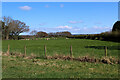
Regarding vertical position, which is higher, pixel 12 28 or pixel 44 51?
pixel 12 28

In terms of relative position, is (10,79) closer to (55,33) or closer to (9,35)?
(9,35)

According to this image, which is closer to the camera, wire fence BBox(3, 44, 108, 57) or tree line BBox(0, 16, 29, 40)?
wire fence BBox(3, 44, 108, 57)

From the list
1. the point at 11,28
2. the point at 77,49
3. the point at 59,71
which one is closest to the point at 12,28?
the point at 11,28

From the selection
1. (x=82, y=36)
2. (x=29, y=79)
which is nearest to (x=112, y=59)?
(x=29, y=79)

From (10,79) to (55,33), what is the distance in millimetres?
101414

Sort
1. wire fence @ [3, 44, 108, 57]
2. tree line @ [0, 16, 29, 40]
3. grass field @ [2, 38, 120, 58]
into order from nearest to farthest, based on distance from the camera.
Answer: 1. wire fence @ [3, 44, 108, 57]
2. grass field @ [2, 38, 120, 58]
3. tree line @ [0, 16, 29, 40]

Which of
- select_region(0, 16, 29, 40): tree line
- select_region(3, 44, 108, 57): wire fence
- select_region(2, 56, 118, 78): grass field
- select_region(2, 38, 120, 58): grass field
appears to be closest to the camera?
select_region(2, 56, 118, 78): grass field

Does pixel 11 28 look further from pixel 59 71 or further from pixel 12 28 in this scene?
pixel 59 71

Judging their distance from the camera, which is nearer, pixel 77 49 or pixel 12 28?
pixel 77 49

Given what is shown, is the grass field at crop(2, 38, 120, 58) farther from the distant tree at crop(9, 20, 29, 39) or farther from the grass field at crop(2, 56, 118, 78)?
the distant tree at crop(9, 20, 29, 39)

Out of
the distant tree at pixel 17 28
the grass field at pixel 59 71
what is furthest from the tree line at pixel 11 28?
the grass field at pixel 59 71

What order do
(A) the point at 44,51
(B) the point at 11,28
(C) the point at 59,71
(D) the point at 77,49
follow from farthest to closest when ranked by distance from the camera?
1. (B) the point at 11,28
2. (D) the point at 77,49
3. (A) the point at 44,51
4. (C) the point at 59,71

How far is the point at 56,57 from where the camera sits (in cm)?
1484

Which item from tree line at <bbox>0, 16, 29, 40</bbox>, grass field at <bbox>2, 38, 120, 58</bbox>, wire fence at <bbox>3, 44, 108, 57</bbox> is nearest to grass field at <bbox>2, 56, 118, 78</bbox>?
grass field at <bbox>2, 38, 120, 58</bbox>
